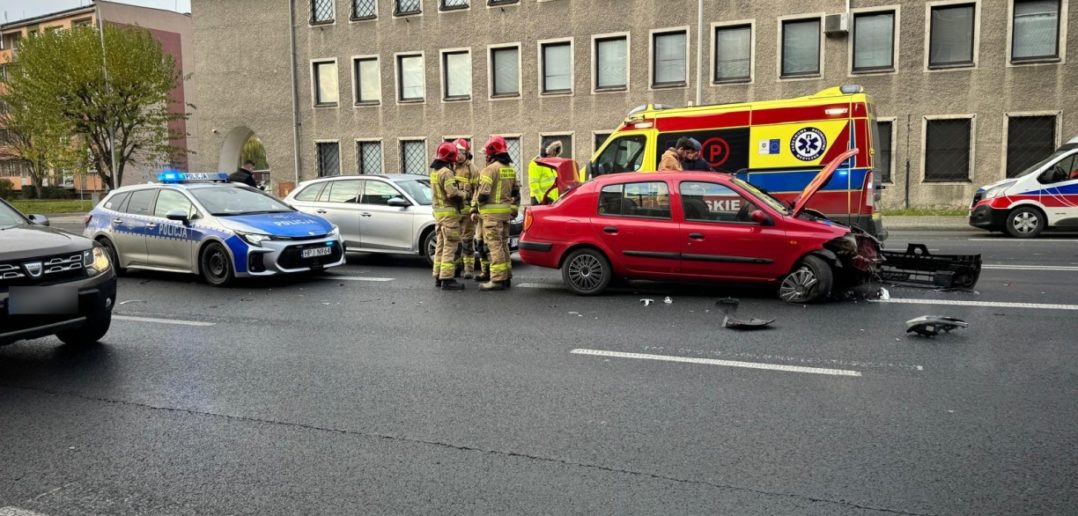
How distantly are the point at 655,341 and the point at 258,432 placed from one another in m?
3.53

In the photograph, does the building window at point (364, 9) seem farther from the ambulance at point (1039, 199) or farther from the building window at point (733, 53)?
the ambulance at point (1039, 199)

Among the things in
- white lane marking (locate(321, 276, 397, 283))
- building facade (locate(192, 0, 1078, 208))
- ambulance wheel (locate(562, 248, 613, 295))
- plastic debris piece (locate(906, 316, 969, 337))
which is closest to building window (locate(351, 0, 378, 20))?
building facade (locate(192, 0, 1078, 208))

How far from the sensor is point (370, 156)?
31.9m

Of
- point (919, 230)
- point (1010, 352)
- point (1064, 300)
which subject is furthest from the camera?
point (919, 230)

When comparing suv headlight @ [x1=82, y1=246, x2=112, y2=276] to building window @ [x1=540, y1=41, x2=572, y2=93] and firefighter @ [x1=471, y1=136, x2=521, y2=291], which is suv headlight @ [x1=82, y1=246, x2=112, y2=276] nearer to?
firefighter @ [x1=471, y1=136, x2=521, y2=291]

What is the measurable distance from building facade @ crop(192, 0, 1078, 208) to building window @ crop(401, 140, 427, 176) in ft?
0.22

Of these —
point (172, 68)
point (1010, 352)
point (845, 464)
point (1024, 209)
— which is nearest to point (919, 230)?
point (1024, 209)

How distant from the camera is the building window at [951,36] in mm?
23484

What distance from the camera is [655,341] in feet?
23.3

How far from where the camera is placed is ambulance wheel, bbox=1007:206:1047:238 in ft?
52.6

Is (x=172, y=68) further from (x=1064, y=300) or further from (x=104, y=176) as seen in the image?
(x=1064, y=300)

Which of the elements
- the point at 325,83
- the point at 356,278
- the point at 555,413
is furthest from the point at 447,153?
the point at 325,83

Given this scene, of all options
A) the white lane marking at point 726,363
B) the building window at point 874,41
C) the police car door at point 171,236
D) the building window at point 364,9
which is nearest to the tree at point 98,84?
the building window at point 364,9

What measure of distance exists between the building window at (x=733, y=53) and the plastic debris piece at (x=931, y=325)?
64.8 ft
